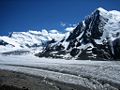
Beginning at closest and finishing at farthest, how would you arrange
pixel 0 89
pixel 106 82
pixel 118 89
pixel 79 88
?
1. pixel 0 89
2. pixel 118 89
3. pixel 79 88
4. pixel 106 82

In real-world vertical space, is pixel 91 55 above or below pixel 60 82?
above

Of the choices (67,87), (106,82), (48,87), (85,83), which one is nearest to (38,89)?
(48,87)

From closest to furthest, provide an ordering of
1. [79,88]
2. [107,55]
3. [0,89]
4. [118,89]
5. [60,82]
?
[0,89] < [118,89] < [79,88] < [60,82] < [107,55]

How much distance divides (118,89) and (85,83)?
22.8 ft

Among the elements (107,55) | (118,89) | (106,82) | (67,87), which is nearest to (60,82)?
(67,87)

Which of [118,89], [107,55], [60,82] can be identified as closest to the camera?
[118,89]

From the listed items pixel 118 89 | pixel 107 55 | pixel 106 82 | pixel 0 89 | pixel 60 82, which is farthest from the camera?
pixel 107 55

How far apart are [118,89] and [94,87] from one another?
3.77 m

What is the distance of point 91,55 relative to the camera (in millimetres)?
196625

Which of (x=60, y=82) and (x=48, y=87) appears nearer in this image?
(x=48, y=87)

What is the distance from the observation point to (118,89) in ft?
116

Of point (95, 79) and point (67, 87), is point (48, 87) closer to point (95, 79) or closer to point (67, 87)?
point (67, 87)

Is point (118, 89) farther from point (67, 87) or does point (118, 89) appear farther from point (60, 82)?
point (60, 82)

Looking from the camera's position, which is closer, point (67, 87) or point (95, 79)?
point (67, 87)
